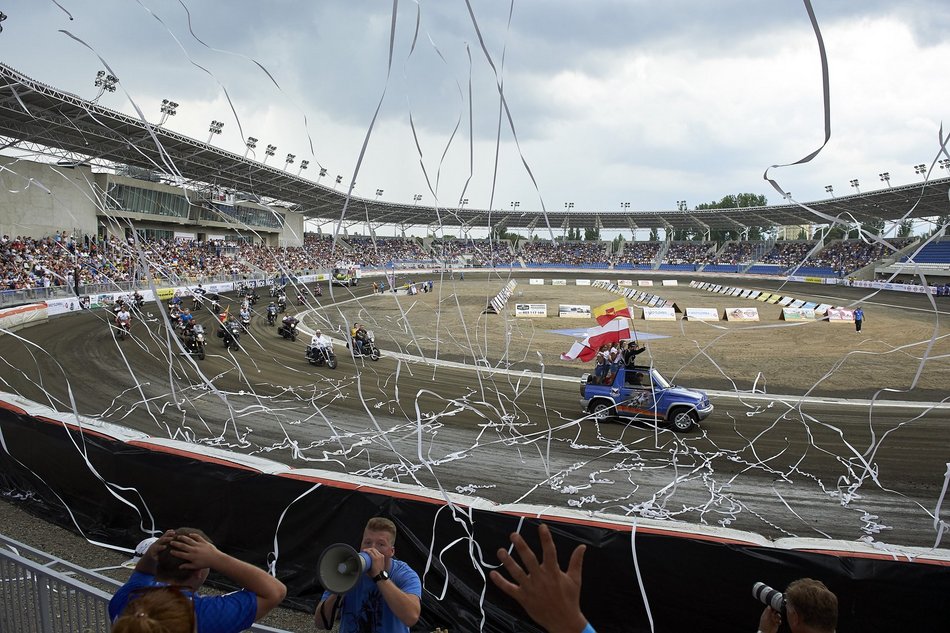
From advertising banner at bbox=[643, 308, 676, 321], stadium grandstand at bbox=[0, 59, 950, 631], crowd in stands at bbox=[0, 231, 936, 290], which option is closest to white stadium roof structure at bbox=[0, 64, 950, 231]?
stadium grandstand at bbox=[0, 59, 950, 631]

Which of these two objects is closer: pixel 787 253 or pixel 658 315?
pixel 658 315

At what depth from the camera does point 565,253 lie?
86625 mm

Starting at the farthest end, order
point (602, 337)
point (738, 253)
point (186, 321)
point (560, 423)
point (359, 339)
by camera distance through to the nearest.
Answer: point (738, 253)
point (186, 321)
point (359, 339)
point (602, 337)
point (560, 423)

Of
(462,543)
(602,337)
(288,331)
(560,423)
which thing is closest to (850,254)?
(602,337)

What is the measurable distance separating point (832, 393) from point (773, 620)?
1333 centimetres

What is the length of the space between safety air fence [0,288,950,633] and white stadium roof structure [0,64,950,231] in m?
2.52

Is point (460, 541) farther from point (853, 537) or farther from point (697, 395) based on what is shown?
point (697, 395)

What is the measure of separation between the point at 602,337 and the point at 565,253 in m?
76.7

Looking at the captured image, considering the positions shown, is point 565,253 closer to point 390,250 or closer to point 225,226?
point 390,250

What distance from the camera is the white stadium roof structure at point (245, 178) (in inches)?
797

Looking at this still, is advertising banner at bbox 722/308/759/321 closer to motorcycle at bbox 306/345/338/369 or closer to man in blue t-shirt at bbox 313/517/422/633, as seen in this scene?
motorcycle at bbox 306/345/338/369

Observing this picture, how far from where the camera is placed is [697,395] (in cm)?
1016

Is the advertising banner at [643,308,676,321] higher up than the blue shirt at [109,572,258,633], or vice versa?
the blue shirt at [109,572,258,633]

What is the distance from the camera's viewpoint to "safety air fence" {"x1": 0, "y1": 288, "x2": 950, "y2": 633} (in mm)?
3727
